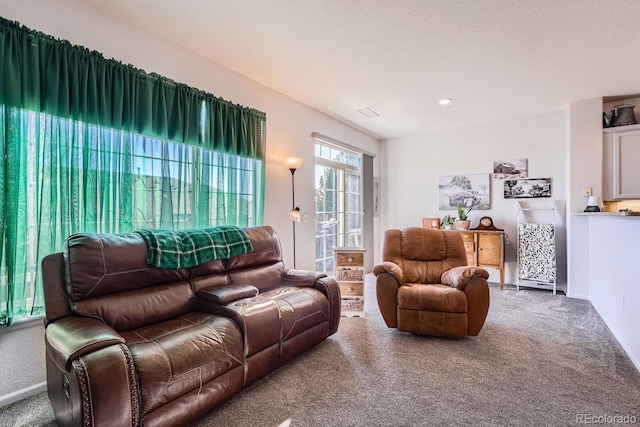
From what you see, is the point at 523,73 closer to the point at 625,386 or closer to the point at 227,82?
the point at 625,386

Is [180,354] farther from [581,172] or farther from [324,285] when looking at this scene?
[581,172]

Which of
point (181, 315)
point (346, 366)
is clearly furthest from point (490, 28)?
point (181, 315)

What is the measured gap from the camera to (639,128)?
3.83 metres

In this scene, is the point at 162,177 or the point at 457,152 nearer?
the point at 162,177

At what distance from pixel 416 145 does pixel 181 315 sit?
202 inches

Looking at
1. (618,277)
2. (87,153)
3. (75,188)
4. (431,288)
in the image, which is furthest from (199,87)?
(618,277)

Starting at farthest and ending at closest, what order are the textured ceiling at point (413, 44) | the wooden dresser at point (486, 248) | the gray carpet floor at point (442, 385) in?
the wooden dresser at point (486, 248)
the textured ceiling at point (413, 44)
the gray carpet floor at point (442, 385)

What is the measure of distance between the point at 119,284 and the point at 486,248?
475 centimetres

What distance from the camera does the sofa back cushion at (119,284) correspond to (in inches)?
70.4

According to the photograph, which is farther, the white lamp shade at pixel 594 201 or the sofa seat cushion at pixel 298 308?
the white lamp shade at pixel 594 201

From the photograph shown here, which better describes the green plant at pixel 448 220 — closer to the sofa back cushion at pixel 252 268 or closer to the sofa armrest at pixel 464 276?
the sofa armrest at pixel 464 276

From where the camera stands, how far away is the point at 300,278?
9.47ft

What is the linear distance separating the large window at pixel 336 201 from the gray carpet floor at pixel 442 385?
6.23ft

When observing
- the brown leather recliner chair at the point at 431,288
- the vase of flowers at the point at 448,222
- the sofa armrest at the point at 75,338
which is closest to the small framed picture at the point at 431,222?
the vase of flowers at the point at 448,222
